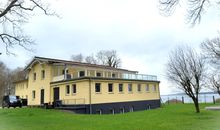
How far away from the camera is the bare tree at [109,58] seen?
71.3 meters

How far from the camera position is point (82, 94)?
32.2m

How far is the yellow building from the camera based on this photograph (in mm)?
32281

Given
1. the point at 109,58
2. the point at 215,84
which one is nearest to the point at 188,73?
the point at 215,84

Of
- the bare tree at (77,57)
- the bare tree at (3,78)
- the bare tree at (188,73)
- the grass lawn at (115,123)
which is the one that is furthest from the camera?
the bare tree at (77,57)

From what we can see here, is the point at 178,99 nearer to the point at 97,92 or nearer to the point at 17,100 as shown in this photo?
the point at 97,92

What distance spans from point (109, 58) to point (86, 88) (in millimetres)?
40635

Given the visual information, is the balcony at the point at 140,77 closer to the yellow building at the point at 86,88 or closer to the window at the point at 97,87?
the yellow building at the point at 86,88

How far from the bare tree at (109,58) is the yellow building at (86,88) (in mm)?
27364

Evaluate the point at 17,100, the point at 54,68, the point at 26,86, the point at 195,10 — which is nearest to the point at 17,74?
the point at 26,86

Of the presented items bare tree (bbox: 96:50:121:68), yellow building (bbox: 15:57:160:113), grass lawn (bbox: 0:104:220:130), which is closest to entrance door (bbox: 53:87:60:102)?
yellow building (bbox: 15:57:160:113)

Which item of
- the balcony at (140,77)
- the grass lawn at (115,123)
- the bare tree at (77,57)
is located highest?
→ the bare tree at (77,57)

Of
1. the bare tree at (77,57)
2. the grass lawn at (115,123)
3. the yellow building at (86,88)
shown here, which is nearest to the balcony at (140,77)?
the yellow building at (86,88)

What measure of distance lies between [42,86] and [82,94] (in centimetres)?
987

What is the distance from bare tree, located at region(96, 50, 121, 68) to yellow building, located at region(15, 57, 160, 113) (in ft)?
89.8
